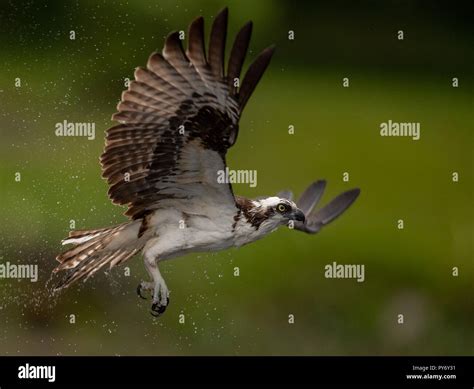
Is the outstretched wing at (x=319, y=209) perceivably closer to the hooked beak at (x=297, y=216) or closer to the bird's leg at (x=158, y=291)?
the hooked beak at (x=297, y=216)

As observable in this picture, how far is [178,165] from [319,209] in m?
1.73

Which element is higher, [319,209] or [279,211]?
[319,209]

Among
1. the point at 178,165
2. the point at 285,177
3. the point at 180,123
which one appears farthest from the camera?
the point at 285,177

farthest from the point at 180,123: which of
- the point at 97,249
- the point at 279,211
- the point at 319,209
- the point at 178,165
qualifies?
the point at 319,209

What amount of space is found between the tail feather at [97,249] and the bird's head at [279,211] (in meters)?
0.78

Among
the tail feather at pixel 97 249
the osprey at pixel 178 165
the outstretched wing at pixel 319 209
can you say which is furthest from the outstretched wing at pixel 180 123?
the outstretched wing at pixel 319 209

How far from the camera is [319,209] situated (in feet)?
29.2

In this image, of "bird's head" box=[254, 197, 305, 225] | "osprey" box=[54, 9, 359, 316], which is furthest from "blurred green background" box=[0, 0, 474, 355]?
"bird's head" box=[254, 197, 305, 225]

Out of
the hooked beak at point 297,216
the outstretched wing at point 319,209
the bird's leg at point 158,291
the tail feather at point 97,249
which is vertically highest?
the outstretched wing at point 319,209

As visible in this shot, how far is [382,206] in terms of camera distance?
13500 mm

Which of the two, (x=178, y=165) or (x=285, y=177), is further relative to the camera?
(x=285, y=177)

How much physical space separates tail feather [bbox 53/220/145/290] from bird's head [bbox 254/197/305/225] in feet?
2.55

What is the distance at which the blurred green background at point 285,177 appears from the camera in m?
10.9

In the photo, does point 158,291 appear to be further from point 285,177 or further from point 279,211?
point 285,177
